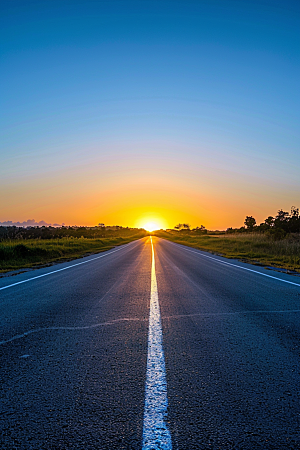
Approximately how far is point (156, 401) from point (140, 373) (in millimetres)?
561

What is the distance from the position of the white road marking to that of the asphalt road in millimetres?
34

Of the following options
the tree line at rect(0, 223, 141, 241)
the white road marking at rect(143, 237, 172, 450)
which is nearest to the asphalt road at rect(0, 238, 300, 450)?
the white road marking at rect(143, 237, 172, 450)

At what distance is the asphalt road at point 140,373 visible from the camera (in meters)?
1.99

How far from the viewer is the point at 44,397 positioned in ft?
8.09

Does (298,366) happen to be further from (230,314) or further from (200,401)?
(230,314)

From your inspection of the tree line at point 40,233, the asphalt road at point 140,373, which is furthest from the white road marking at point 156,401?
the tree line at point 40,233

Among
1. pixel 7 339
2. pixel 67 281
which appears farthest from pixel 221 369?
pixel 67 281

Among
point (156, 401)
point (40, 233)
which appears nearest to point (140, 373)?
point (156, 401)

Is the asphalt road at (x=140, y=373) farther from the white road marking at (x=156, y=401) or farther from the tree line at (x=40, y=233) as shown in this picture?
the tree line at (x=40, y=233)

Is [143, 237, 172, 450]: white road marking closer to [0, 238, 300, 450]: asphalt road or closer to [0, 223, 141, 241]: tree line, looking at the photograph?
[0, 238, 300, 450]: asphalt road

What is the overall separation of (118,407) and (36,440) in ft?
2.03

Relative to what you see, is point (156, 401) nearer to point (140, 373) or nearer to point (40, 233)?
point (140, 373)

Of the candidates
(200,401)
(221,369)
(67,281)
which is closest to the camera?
(200,401)

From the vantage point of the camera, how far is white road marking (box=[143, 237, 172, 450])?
1.91m
